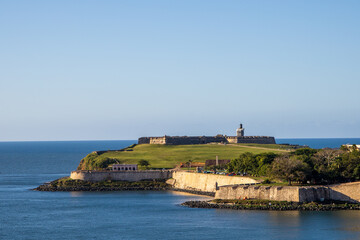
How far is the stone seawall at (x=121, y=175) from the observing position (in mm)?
118562

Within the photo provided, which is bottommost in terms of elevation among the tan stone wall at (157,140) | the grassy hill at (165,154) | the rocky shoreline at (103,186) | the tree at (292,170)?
the rocky shoreline at (103,186)

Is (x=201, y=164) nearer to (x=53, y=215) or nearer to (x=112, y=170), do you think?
(x=112, y=170)

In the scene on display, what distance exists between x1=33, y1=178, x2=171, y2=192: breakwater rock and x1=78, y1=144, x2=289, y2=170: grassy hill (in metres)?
15.5

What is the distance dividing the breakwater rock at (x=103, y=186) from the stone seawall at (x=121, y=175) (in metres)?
1.23

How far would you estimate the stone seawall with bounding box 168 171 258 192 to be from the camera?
97.1 meters

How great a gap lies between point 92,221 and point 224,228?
16.3 m

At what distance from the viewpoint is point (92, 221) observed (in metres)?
75.9

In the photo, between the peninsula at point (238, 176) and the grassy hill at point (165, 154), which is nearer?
the peninsula at point (238, 176)

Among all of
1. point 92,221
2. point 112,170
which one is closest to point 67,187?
point 112,170

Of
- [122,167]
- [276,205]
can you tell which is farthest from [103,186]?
[276,205]

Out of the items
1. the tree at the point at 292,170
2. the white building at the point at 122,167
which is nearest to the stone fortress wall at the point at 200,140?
the white building at the point at 122,167

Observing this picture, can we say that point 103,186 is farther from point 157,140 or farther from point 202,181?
point 157,140

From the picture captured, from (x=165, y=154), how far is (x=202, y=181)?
4726cm

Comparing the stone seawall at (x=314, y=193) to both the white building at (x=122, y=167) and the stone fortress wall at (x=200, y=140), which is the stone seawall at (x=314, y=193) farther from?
the stone fortress wall at (x=200, y=140)
